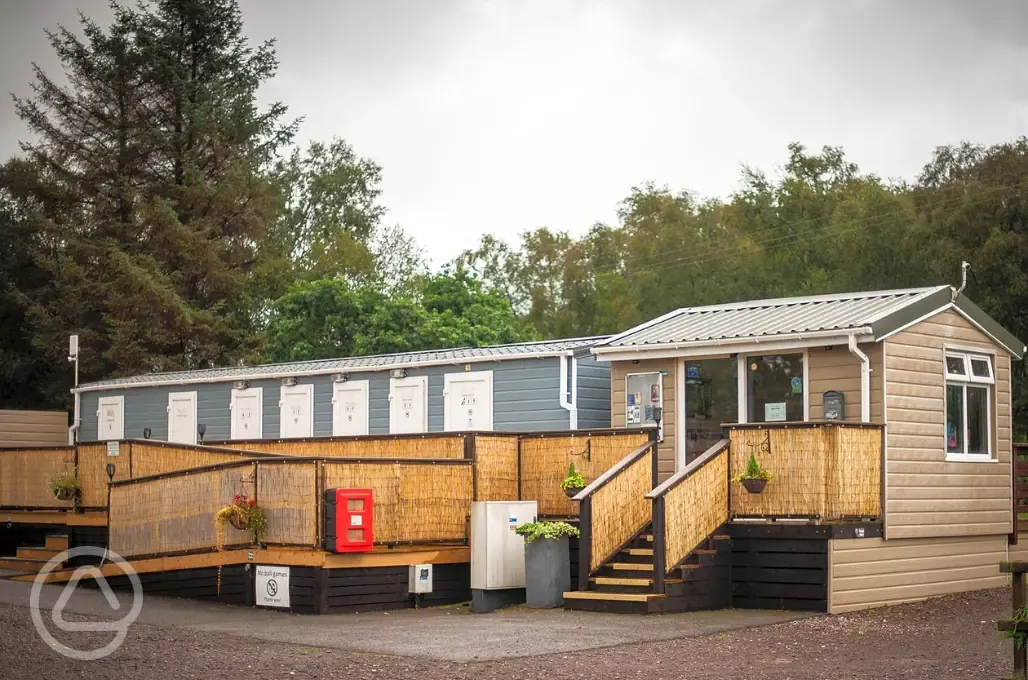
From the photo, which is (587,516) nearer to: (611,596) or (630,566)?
(630,566)

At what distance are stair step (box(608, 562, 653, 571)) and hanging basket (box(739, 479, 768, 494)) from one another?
1399 millimetres

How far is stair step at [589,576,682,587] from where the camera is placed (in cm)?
1459

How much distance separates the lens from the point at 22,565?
A: 1981cm

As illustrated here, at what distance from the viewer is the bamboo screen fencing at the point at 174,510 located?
16.0m

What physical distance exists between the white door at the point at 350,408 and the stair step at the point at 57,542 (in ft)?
15.5

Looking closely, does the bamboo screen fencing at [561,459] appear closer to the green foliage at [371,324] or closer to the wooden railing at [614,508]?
the wooden railing at [614,508]

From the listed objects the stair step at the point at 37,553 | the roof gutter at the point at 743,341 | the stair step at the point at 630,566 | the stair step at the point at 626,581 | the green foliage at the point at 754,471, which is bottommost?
the stair step at the point at 37,553

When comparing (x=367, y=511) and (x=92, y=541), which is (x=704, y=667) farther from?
(x=92, y=541)

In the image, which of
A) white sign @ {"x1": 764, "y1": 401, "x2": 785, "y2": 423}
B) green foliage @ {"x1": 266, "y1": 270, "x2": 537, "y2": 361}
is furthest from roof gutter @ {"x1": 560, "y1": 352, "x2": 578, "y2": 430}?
green foliage @ {"x1": 266, "y1": 270, "x2": 537, "y2": 361}

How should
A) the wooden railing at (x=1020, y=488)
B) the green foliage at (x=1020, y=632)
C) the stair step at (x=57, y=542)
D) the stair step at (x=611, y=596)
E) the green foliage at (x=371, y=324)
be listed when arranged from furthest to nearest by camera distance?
the green foliage at (x=371, y=324) → the stair step at (x=57, y=542) → the wooden railing at (x=1020, y=488) → the stair step at (x=611, y=596) → the green foliage at (x=1020, y=632)

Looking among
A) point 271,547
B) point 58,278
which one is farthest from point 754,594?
point 58,278

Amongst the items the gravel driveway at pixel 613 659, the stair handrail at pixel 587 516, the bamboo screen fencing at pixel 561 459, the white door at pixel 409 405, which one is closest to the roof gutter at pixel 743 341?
the bamboo screen fencing at pixel 561 459

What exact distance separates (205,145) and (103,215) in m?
3.70

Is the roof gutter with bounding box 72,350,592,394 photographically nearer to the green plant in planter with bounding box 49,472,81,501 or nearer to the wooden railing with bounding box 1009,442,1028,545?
the green plant in planter with bounding box 49,472,81,501
